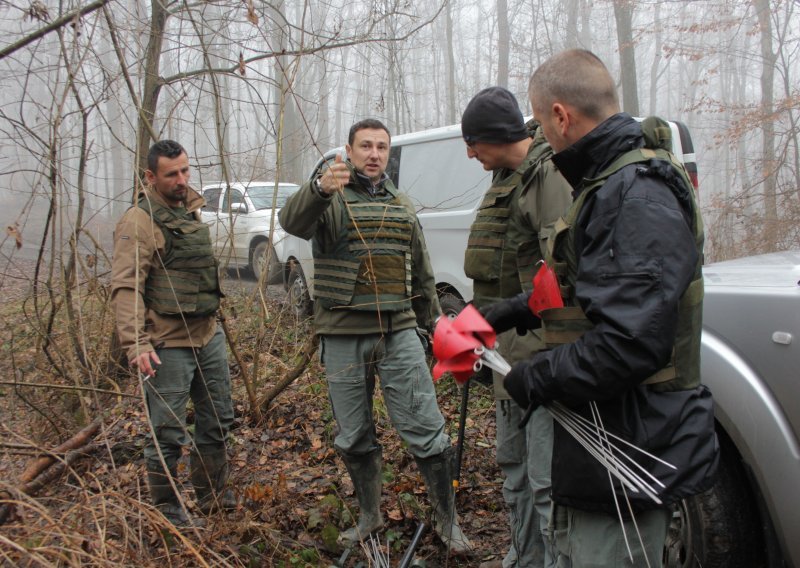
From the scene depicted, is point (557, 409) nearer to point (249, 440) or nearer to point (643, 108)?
point (249, 440)

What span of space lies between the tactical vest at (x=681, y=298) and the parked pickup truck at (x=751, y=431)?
873mm

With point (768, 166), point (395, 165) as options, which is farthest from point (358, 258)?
point (768, 166)

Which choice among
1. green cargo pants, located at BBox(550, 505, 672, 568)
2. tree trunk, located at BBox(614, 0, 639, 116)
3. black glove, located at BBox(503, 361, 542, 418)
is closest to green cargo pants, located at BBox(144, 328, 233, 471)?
black glove, located at BBox(503, 361, 542, 418)

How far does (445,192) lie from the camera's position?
5344 mm

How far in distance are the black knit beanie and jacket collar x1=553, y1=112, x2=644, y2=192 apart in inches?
37.9

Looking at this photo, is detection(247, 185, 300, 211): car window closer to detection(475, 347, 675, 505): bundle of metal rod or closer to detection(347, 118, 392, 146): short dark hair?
detection(347, 118, 392, 146): short dark hair

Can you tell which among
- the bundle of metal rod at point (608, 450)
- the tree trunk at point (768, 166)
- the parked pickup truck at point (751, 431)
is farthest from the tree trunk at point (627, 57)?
the bundle of metal rod at point (608, 450)

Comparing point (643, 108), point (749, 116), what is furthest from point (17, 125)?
point (643, 108)

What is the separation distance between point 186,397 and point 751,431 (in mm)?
2687

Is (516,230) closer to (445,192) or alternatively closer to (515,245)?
(515,245)

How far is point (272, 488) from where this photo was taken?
11.1 ft

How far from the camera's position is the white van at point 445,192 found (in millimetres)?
5109

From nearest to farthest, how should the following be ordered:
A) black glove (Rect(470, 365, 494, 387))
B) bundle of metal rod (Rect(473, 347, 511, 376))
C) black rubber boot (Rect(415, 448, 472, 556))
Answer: bundle of metal rod (Rect(473, 347, 511, 376)) < black rubber boot (Rect(415, 448, 472, 556)) < black glove (Rect(470, 365, 494, 387))

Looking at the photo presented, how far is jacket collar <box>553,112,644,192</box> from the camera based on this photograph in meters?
1.53
